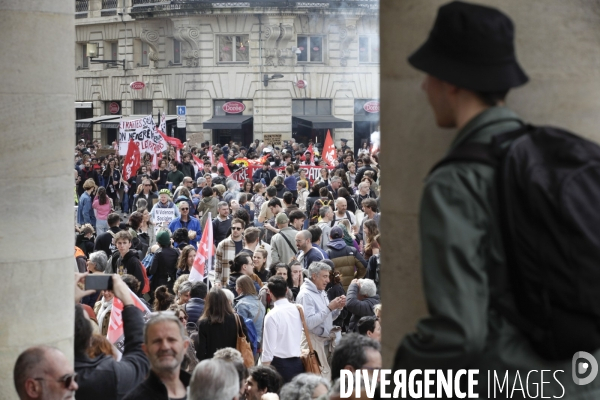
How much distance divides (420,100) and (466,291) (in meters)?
0.94

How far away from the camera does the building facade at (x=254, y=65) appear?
171 feet

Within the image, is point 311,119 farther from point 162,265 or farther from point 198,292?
point 198,292

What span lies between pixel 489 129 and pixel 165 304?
7.47 m

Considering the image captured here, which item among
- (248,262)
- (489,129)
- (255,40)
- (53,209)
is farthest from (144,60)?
(489,129)

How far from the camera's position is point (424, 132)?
3.01 m

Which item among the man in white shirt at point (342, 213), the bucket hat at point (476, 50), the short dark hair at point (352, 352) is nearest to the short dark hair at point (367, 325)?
the short dark hair at point (352, 352)

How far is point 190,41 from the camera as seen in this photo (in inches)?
2064

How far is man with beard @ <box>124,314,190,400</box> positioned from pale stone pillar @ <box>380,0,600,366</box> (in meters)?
1.57

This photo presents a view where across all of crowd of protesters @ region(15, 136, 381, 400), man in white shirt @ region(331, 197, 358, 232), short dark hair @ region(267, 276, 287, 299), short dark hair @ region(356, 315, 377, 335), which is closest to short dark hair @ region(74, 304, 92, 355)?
crowd of protesters @ region(15, 136, 381, 400)

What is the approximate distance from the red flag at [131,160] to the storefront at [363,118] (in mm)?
28718

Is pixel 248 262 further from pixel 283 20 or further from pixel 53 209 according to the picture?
pixel 283 20

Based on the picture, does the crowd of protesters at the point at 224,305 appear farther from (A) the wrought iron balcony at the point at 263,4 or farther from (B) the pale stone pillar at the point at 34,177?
(A) the wrought iron balcony at the point at 263,4

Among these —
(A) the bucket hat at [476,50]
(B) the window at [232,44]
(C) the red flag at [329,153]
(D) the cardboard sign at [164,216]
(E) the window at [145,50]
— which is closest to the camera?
(A) the bucket hat at [476,50]

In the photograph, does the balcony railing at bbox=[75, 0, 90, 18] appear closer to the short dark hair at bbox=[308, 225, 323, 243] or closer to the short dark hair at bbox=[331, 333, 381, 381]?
the short dark hair at bbox=[308, 225, 323, 243]
